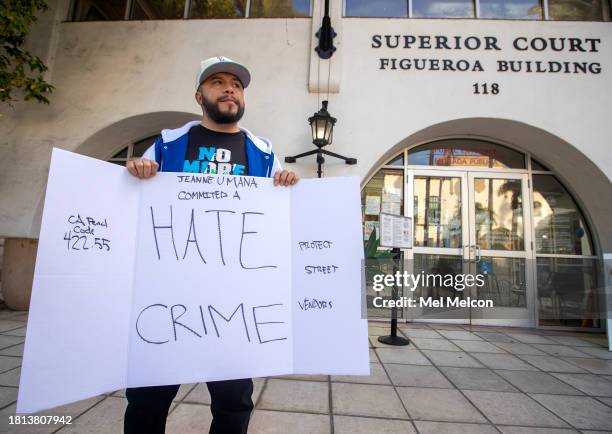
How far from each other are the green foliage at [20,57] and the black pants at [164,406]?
16.9ft

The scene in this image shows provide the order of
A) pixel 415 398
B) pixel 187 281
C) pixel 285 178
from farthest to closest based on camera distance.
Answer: pixel 415 398
pixel 285 178
pixel 187 281

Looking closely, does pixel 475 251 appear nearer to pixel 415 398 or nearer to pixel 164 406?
pixel 415 398

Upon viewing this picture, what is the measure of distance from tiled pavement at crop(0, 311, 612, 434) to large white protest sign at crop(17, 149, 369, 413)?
110cm

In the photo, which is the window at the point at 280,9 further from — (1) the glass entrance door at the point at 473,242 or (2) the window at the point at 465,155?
(1) the glass entrance door at the point at 473,242

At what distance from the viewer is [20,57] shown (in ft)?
15.3

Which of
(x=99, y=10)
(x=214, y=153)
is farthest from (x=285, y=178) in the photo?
(x=99, y=10)

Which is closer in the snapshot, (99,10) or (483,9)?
(483,9)

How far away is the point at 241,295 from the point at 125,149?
5557 millimetres

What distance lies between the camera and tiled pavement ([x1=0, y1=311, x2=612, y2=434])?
6.58 ft

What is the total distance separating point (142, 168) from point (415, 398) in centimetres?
245

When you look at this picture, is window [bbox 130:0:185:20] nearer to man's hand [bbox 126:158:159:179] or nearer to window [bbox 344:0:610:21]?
window [bbox 344:0:610:21]

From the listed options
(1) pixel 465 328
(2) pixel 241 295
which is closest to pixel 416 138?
(1) pixel 465 328

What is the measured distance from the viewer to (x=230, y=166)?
1.44 metres

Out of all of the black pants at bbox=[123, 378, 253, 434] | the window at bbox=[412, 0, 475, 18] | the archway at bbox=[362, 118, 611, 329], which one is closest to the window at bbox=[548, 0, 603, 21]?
the window at bbox=[412, 0, 475, 18]
